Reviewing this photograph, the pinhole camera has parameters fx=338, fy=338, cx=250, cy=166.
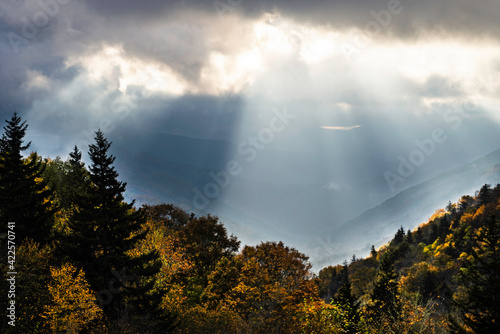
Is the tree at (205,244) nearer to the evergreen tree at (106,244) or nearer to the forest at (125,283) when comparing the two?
the forest at (125,283)

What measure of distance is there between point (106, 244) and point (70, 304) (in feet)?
17.8

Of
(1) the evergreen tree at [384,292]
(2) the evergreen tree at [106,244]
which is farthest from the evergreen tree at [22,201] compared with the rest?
(1) the evergreen tree at [384,292]

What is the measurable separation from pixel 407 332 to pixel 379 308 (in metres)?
21.7

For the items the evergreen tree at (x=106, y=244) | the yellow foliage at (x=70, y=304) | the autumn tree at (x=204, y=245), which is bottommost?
the yellow foliage at (x=70, y=304)

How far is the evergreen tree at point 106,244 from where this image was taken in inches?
1176

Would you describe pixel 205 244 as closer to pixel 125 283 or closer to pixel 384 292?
pixel 125 283

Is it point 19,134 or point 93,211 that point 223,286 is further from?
point 19,134

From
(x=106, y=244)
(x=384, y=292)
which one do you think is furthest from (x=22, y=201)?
(x=384, y=292)

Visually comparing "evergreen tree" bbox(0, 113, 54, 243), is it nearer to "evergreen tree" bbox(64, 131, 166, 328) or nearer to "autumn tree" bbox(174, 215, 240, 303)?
"evergreen tree" bbox(64, 131, 166, 328)

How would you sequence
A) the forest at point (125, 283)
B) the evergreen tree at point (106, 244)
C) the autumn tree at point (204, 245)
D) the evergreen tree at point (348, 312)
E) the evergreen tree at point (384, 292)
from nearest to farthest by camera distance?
the forest at point (125, 283) < the evergreen tree at point (106, 244) < the evergreen tree at point (348, 312) < the evergreen tree at point (384, 292) < the autumn tree at point (204, 245)

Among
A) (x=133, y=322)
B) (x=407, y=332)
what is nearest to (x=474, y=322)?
(x=407, y=332)

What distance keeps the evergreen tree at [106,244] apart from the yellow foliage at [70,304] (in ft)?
3.89

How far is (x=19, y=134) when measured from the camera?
124ft

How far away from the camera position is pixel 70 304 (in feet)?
92.3
